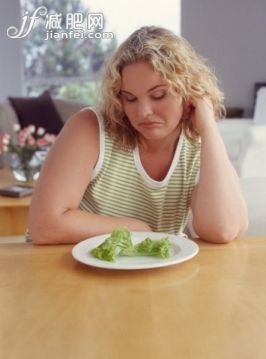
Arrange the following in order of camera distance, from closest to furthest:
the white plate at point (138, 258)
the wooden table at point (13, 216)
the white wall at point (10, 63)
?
the white plate at point (138, 258)
the wooden table at point (13, 216)
the white wall at point (10, 63)

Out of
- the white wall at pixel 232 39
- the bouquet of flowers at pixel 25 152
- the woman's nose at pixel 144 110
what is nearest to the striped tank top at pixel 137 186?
the woman's nose at pixel 144 110

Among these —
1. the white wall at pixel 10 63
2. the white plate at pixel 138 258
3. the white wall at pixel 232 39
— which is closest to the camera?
the white plate at pixel 138 258

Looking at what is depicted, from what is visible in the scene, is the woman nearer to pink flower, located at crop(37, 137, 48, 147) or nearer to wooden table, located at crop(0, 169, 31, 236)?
wooden table, located at crop(0, 169, 31, 236)

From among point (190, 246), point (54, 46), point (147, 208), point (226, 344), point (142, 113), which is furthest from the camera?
point (54, 46)

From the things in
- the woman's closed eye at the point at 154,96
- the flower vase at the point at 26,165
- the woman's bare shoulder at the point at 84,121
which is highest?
the woman's closed eye at the point at 154,96

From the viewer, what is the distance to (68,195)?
1125 millimetres

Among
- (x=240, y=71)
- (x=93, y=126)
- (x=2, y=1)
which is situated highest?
(x=2, y=1)

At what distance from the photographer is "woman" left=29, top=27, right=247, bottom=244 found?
44.0 inches

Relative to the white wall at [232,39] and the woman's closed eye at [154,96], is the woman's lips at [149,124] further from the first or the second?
the white wall at [232,39]

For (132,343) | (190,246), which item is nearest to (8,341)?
(132,343)

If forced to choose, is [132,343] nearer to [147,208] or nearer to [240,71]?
[147,208]

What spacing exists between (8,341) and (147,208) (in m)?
0.66

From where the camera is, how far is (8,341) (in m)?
0.65

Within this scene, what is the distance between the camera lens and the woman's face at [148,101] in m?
1.14
